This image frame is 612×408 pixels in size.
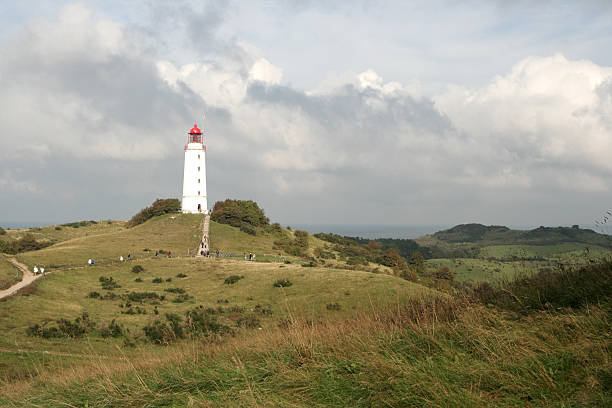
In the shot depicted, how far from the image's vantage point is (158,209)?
77.3 metres

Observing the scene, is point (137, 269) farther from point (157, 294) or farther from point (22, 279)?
point (157, 294)

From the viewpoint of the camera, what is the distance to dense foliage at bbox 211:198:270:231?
71.4m

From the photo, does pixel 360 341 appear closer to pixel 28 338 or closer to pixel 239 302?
pixel 28 338

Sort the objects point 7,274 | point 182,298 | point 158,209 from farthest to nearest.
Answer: point 158,209
point 7,274
point 182,298

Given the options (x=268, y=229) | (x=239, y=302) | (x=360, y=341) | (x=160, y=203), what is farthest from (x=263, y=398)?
(x=160, y=203)

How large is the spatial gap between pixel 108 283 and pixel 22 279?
5946mm

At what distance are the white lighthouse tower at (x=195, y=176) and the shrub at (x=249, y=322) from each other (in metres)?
52.3

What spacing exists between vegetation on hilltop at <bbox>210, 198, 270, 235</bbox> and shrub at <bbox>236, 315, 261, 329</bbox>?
4513 centimetres

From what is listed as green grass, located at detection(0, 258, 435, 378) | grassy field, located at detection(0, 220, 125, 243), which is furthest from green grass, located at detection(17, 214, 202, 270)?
grassy field, located at detection(0, 220, 125, 243)

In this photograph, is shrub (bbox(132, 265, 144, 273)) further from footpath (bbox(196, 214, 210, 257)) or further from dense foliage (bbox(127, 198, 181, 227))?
dense foliage (bbox(127, 198, 181, 227))

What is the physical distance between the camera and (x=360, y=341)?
6.15 meters

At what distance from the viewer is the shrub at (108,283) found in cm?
3422

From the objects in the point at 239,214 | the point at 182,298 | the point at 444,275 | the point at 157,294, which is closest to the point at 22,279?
the point at 157,294

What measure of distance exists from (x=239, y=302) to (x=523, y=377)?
25.7 meters
